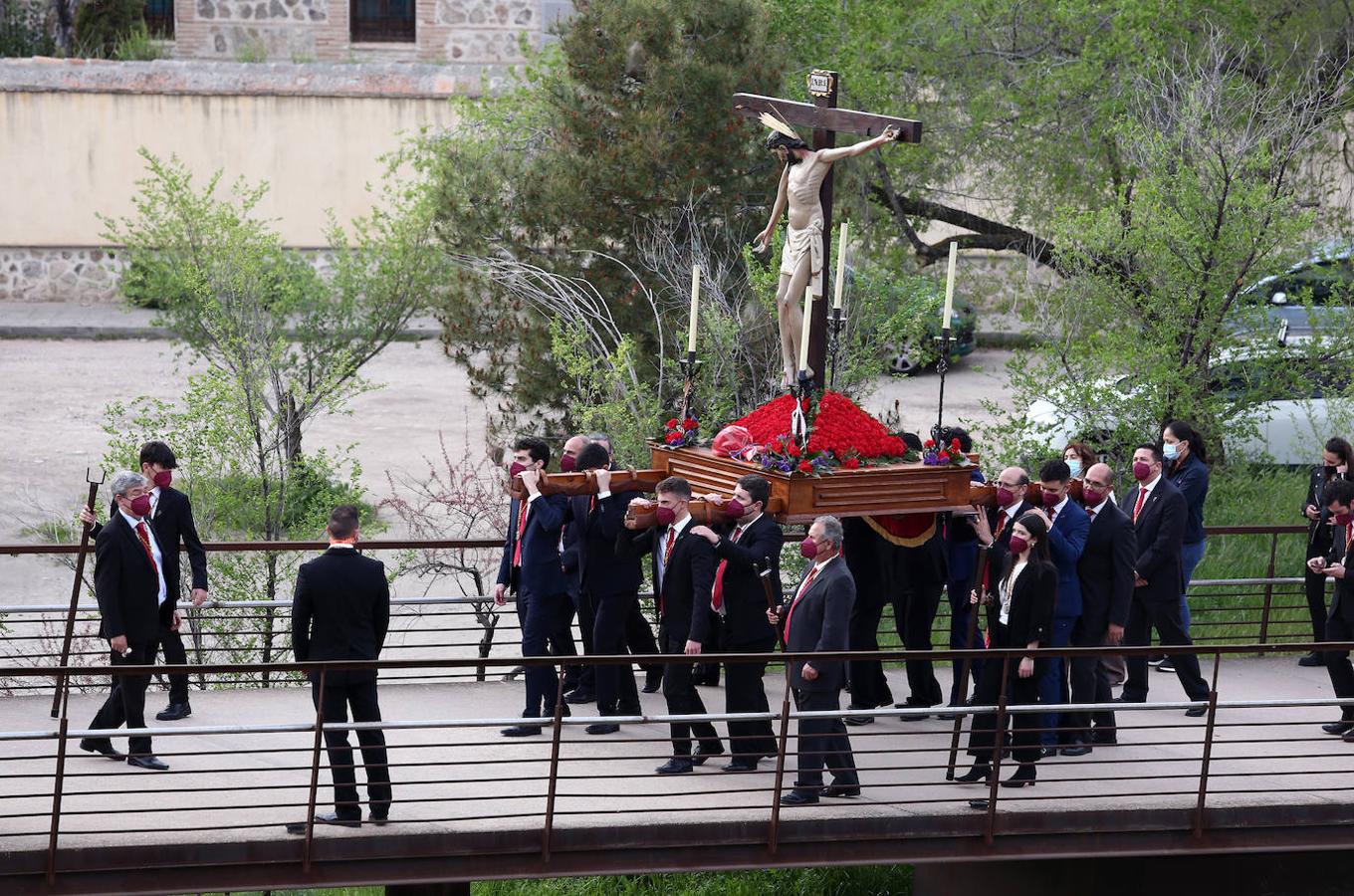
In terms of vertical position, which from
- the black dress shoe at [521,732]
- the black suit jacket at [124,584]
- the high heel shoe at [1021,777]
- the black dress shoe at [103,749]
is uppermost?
the black suit jacket at [124,584]

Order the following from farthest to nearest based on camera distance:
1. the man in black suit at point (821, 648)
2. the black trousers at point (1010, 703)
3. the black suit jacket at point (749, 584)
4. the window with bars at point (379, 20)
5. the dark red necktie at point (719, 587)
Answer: the window with bars at point (379, 20) < the black trousers at point (1010, 703) < the dark red necktie at point (719, 587) < the black suit jacket at point (749, 584) < the man in black suit at point (821, 648)

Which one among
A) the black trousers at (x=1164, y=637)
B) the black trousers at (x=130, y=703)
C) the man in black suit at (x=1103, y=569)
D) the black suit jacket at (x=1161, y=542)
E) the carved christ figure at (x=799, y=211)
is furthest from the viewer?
the black trousers at (x=1164, y=637)

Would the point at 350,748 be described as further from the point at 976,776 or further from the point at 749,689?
the point at 976,776

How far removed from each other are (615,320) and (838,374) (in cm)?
303

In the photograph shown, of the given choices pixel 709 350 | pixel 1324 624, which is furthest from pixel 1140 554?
pixel 709 350

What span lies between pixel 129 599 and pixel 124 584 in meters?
0.09

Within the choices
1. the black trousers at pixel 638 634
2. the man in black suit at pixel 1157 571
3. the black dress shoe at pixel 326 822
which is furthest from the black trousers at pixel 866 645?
the black dress shoe at pixel 326 822

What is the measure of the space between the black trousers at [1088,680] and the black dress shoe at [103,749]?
534 cm

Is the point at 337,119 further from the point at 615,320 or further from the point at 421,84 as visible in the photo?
the point at 615,320

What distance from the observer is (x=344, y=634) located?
28.2ft

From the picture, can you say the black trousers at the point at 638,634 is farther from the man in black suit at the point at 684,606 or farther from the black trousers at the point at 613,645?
the man in black suit at the point at 684,606

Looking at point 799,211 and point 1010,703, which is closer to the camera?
point 1010,703

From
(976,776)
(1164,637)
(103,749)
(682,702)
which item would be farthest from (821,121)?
(103,749)

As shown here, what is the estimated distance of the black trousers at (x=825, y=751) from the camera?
8.95 metres
